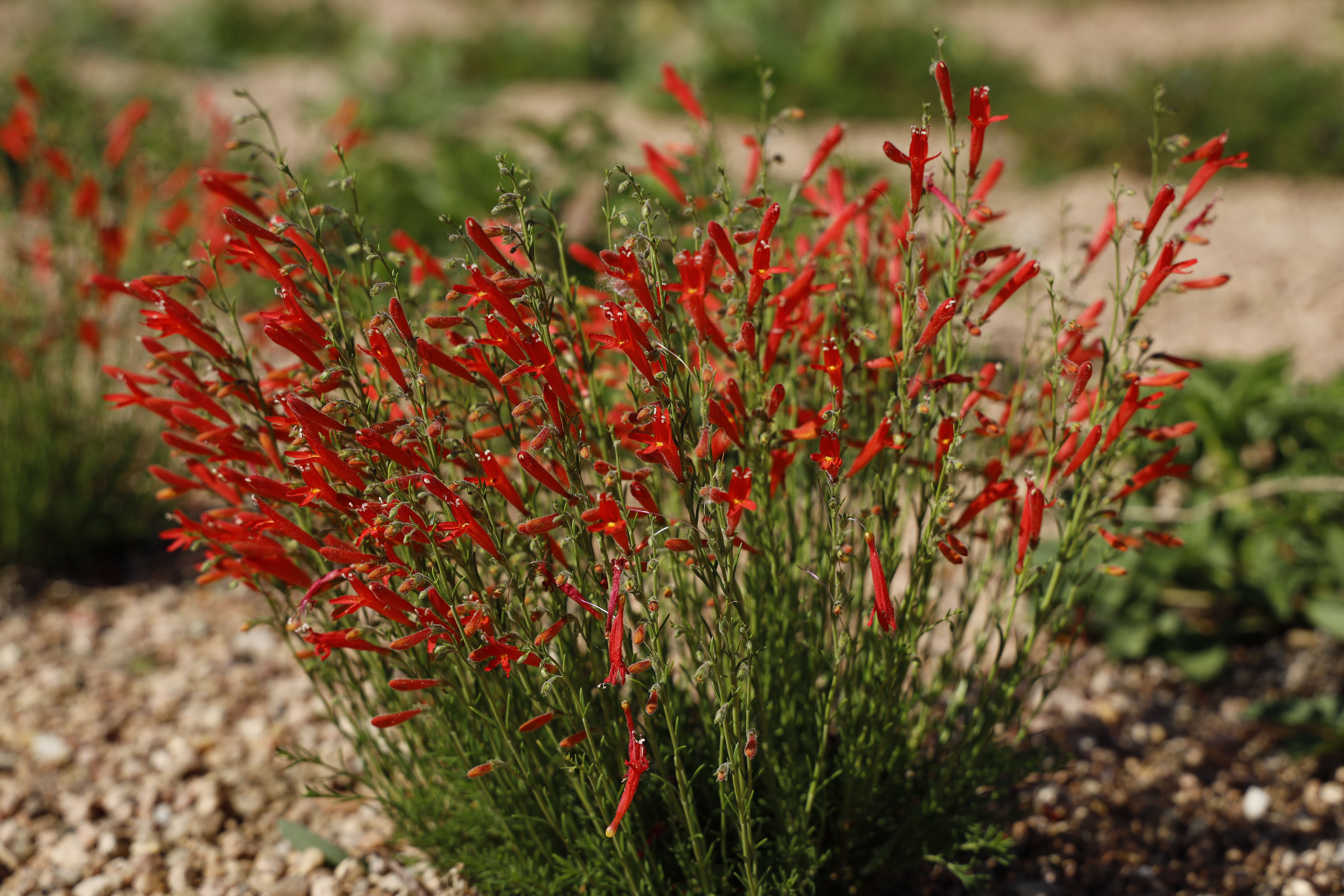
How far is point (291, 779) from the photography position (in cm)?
277

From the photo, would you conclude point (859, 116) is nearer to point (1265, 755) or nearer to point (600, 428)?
point (1265, 755)

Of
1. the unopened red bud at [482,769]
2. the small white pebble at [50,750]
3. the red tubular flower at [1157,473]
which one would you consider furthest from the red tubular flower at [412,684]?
the small white pebble at [50,750]

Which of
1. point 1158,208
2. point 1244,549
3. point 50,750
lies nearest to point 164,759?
point 50,750

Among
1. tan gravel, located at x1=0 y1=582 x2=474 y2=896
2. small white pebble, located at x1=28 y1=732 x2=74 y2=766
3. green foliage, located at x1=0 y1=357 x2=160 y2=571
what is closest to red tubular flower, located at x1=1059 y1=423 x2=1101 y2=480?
tan gravel, located at x1=0 y1=582 x2=474 y2=896

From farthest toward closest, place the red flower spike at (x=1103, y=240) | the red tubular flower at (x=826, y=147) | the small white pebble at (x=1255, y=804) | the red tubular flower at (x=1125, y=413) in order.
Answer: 1. the small white pebble at (x=1255, y=804)
2. the red tubular flower at (x=826, y=147)
3. the red flower spike at (x=1103, y=240)
4. the red tubular flower at (x=1125, y=413)

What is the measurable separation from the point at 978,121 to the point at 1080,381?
1.39 ft

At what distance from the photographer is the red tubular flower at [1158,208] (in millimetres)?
1571

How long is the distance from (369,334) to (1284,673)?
3.18m

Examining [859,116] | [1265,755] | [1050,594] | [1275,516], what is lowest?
[1265,755]

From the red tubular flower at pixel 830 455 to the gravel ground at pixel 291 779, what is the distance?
1.06 m

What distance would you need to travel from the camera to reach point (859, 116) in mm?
10055

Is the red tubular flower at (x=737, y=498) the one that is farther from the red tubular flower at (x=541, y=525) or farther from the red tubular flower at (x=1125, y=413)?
the red tubular flower at (x=1125, y=413)

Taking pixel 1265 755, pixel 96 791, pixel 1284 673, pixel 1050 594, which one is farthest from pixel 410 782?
pixel 1284 673

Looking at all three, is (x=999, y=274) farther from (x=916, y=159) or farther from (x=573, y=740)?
(x=573, y=740)
